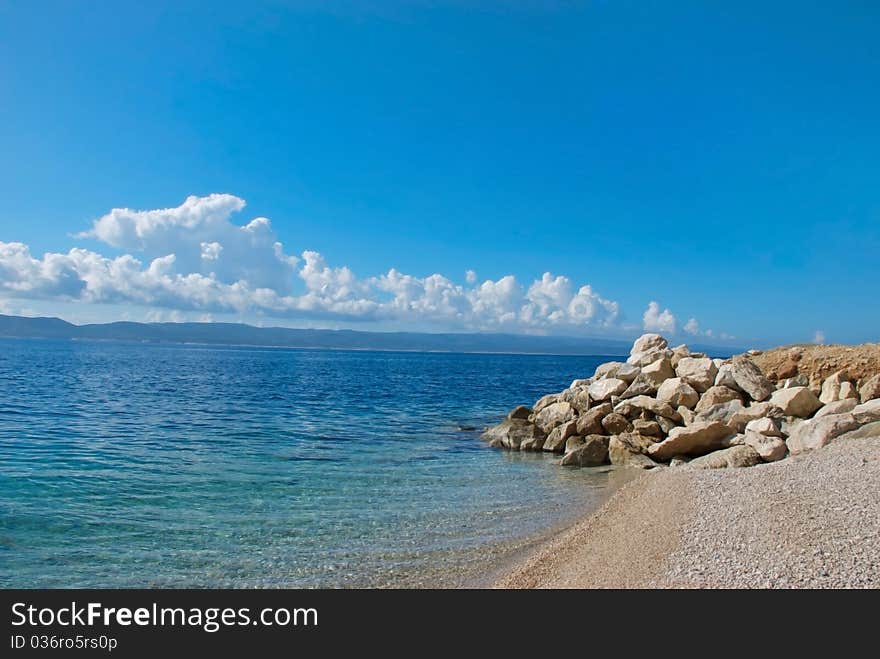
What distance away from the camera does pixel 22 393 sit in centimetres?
4303

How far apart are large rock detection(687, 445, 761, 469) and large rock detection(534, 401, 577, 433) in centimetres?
903

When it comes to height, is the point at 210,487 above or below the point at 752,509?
below

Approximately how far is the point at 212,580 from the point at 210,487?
7313 millimetres

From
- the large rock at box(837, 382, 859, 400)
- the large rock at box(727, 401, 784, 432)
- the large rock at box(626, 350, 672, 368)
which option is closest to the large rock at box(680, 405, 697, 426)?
the large rock at box(727, 401, 784, 432)

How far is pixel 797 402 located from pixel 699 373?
4593 millimetres

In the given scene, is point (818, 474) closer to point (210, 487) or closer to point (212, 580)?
point (212, 580)

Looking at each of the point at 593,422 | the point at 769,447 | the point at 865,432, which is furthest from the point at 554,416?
the point at 865,432

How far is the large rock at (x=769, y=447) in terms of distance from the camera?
17406mm

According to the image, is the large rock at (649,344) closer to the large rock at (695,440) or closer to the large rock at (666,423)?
the large rock at (666,423)

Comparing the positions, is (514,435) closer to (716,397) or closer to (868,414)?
(716,397)

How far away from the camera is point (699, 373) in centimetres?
2547

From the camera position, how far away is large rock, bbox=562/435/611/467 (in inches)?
840

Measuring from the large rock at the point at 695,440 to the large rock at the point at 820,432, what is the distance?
232cm
